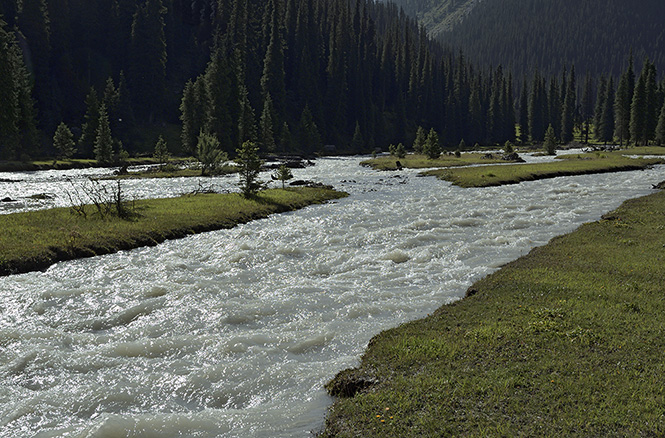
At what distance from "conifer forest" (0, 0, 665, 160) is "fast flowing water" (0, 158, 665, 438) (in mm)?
58932

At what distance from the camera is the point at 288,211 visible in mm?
36406

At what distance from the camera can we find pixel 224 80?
10106 cm

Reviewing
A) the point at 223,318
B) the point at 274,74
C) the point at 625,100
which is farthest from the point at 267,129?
the point at 625,100

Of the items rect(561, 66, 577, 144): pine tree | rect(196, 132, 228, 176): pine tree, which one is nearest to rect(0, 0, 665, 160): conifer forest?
rect(561, 66, 577, 144): pine tree

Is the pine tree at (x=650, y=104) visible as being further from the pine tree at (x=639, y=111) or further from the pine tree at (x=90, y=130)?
the pine tree at (x=90, y=130)

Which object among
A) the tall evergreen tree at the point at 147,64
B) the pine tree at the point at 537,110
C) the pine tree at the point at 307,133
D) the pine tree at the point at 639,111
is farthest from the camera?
the pine tree at the point at 537,110

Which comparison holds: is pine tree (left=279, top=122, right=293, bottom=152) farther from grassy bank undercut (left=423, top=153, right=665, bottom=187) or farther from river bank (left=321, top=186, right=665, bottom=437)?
river bank (left=321, top=186, right=665, bottom=437)

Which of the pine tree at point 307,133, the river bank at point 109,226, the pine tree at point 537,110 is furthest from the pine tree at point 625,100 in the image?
the river bank at point 109,226

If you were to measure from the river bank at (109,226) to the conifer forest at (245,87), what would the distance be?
146 ft

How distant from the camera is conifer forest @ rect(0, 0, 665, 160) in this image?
97875mm

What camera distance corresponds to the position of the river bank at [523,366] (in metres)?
7.43

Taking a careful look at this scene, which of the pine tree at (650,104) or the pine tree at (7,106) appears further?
the pine tree at (650,104)

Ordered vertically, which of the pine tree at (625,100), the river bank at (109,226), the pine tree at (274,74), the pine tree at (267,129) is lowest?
the river bank at (109,226)

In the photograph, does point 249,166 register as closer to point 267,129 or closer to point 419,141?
point 267,129
